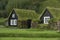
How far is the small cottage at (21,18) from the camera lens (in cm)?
5496

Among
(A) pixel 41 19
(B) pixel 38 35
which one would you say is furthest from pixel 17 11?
(B) pixel 38 35

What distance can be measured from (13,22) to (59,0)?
36.0 metres

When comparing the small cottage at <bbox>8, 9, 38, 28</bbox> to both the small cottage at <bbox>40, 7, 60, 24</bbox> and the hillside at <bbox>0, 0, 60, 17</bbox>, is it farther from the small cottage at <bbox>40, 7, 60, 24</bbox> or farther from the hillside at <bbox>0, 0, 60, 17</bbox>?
the hillside at <bbox>0, 0, 60, 17</bbox>

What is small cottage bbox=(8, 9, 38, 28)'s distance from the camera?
54959 mm

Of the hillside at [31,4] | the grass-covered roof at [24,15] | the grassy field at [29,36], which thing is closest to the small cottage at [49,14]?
the grass-covered roof at [24,15]

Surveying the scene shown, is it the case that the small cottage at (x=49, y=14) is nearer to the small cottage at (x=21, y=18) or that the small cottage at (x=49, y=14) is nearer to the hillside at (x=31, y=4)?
the small cottage at (x=21, y=18)

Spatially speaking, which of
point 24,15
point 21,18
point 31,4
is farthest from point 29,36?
point 31,4

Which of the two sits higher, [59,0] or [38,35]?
[59,0]

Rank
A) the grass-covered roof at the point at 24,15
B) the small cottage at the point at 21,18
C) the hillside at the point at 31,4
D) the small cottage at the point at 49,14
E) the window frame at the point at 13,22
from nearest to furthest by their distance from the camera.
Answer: the small cottage at the point at 49,14, the small cottage at the point at 21,18, the grass-covered roof at the point at 24,15, the window frame at the point at 13,22, the hillside at the point at 31,4

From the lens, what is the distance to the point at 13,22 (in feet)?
196

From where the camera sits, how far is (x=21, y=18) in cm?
5600

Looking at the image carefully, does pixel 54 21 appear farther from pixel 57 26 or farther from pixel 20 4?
pixel 20 4

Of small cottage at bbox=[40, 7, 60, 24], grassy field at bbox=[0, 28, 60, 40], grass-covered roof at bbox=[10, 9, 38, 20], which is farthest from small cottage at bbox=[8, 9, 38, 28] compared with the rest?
grassy field at bbox=[0, 28, 60, 40]

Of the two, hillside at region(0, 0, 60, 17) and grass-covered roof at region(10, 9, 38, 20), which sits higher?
hillside at region(0, 0, 60, 17)
